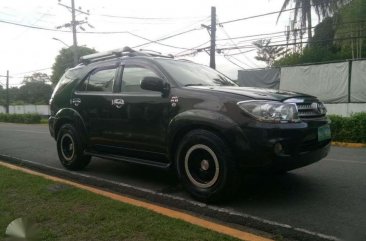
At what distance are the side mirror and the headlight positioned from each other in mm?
1014

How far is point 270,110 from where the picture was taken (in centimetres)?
405

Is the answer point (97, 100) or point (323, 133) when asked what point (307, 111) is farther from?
point (97, 100)

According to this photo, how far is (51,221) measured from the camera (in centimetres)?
378

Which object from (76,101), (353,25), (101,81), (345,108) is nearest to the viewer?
(101,81)

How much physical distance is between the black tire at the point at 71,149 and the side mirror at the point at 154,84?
1.81m

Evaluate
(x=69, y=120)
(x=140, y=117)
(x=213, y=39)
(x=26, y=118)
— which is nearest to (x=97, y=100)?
(x=69, y=120)

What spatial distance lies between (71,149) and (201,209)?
2931mm

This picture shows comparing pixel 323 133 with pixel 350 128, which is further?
pixel 350 128

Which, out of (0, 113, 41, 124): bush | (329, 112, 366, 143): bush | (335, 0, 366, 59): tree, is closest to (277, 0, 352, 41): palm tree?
(335, 0, 366, 59): tree

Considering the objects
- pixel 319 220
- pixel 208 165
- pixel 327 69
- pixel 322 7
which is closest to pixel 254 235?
pixel 319 220

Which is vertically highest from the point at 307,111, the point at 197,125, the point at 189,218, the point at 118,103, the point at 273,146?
the point at 118,103

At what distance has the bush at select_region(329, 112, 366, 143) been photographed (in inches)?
442

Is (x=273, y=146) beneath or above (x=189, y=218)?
above

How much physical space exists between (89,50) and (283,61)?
33.5 metres
